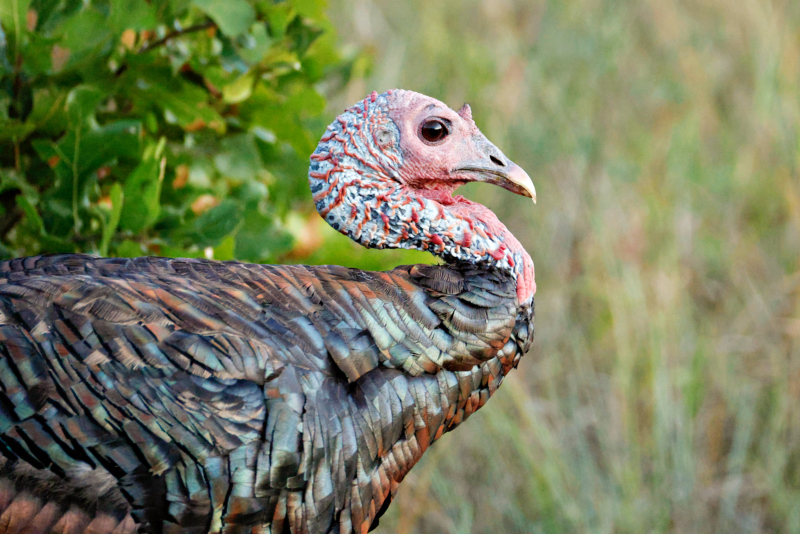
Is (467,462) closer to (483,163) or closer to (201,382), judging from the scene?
(483,163)

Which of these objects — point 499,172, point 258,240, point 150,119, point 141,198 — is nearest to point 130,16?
point 150,119

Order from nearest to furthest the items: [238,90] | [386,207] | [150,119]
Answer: [386,207], [150,119], [238,90]

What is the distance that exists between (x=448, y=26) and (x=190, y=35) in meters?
3.25

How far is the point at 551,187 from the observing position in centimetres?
408

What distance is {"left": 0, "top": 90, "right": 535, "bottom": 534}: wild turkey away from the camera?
1.33 m

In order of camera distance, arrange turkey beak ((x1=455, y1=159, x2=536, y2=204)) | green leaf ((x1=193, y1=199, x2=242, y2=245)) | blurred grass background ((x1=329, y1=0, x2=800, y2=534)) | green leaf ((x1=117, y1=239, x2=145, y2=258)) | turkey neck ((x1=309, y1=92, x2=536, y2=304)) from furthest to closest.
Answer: blurred grass background ((x1=329, y1=0, x2=800, y2=534)) → green leaf ((x1=193, y1=199, x2=242, y2=245)) → green leaf ((x1=117, y1=239, x2=145, y2=258)) → turkey beak ((x1=455, y1=159, x2=536, y2=204)) → turkey neck ((x1=309, y1=92, x2=536, y2=304))

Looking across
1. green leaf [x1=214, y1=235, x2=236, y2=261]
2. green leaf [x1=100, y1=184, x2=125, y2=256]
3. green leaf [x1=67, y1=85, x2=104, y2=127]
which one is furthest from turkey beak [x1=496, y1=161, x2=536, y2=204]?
green leaf [x1=67, y1=85, x2=104, y2=127]

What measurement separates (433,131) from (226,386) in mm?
772

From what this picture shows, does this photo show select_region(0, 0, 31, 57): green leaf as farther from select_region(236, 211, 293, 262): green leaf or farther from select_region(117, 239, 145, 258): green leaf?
select_region(236, 211, 293, 262): green leaf

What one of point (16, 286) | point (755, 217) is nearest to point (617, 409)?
point (755, 217)

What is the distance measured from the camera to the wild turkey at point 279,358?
4.35 feet

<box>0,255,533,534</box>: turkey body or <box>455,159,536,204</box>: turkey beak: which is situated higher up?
<box>455,159,536,204</box>: turkey beak

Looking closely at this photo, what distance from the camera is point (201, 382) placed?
4.53 ft

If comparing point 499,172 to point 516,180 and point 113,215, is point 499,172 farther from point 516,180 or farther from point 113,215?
point 113,215
